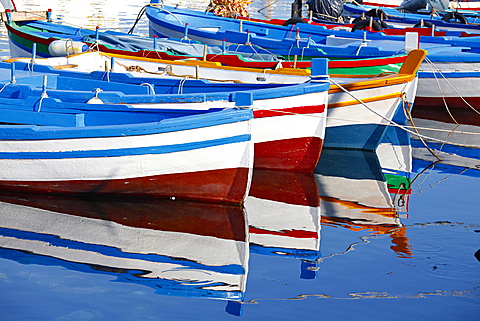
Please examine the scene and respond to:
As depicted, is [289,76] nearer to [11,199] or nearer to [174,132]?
[174,132]

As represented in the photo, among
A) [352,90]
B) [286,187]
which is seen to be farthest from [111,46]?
[286,187]

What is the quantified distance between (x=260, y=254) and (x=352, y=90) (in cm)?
396

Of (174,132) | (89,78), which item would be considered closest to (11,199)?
(174,132)

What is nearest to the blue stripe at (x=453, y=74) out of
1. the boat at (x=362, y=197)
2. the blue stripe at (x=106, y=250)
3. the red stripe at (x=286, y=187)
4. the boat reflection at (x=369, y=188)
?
the boat reflection at (x=369, y=188)

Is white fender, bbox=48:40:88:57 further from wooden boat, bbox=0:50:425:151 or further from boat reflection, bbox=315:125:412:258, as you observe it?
boat reflection, bbox=315:125:412:258

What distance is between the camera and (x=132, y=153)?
23.6 ft

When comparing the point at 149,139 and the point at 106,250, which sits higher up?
the point at 149,139

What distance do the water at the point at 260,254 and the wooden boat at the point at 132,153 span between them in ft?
0.62

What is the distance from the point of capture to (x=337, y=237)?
267 inches

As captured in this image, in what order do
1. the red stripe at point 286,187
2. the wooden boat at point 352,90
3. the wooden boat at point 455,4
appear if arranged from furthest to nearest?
the wooden boat at point 455,4 < the wooden boat at point 352,90 < the red stripe at point 286,187

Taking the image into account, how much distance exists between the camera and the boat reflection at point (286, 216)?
6369 mm

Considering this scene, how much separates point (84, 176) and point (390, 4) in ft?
72.6

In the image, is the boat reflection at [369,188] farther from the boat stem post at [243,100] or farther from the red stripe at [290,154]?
the boat stem post at [243,100]

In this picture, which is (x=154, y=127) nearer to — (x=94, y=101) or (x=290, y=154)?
(x=94, y=101)
